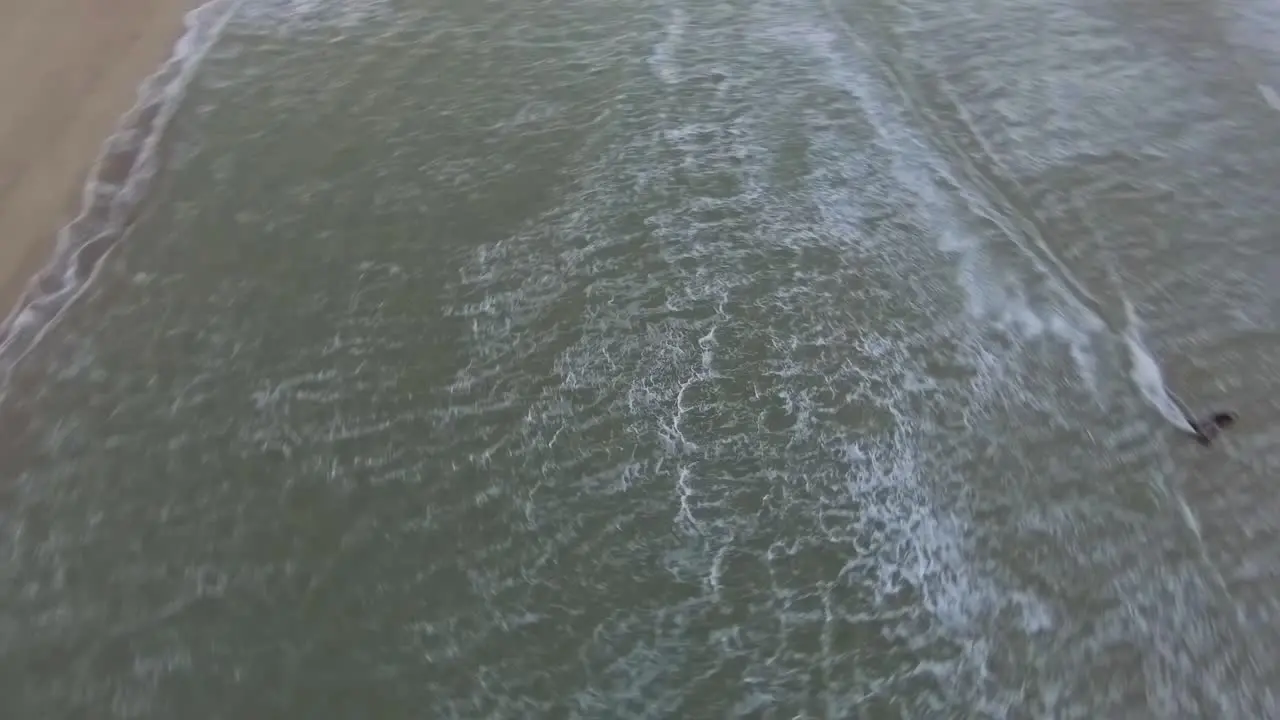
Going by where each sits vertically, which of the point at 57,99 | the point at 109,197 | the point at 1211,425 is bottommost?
the point at 1211,425

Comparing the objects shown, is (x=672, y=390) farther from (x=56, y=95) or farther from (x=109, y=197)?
(x=56, y=95)

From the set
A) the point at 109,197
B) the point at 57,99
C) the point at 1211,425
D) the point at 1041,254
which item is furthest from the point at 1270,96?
the point at 57,99

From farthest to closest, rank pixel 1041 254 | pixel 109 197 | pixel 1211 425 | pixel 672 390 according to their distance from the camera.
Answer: pixel 109 197 < pixel 1041 254 < pixel 672 390 < pixel 1211 425

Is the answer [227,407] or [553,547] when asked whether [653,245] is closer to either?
[553,547]

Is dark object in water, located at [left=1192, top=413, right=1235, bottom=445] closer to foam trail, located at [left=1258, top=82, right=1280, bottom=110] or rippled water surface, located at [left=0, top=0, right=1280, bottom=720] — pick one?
rippled water surface, located at [left=0, top=0, right=1280, bottom=720]

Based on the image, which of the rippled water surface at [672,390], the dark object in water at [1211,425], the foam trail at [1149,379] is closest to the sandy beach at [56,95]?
the rippled water surface at [672,390]

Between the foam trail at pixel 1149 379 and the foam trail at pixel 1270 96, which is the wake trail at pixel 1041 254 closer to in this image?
the foam trail at pixel 1149 379
